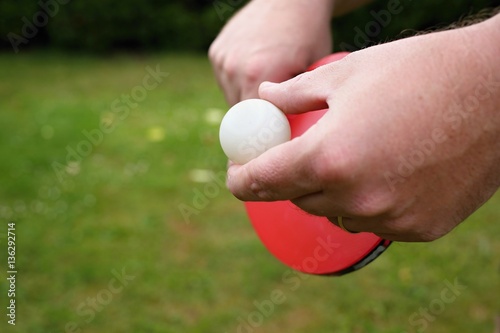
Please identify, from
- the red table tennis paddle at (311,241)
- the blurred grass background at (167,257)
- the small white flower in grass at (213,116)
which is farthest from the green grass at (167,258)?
the red table tennis paddle at (311,241)

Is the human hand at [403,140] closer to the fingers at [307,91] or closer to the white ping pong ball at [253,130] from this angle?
the fingers at [307,91]

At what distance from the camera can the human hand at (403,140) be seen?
2.84ft

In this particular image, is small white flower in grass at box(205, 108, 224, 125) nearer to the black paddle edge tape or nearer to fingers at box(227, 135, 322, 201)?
the black paddle edge tape

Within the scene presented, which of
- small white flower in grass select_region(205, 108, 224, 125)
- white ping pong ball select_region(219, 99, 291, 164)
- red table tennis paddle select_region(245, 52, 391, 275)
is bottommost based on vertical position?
small white flower in grass select_region(205, 108, 224, 125)

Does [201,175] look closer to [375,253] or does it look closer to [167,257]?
[167,257]

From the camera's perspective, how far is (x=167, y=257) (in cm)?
303

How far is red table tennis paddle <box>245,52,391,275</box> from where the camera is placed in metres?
1.31

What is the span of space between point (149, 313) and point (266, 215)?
1363mm

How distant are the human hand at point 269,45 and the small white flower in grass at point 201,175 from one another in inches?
87.0

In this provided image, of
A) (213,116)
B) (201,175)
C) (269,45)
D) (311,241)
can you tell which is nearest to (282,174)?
(311,241)

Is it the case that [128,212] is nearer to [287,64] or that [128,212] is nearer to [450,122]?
[287,64]

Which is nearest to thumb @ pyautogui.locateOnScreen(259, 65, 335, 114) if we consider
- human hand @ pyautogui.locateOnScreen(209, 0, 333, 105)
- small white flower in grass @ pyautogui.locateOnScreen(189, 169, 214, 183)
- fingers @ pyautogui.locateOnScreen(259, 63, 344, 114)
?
fingers @ pyautogui.locateOnScreen(259, 63, 344, 114)

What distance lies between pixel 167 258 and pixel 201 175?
1037mm

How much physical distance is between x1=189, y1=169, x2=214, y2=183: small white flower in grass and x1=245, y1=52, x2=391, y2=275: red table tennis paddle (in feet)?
7.84
